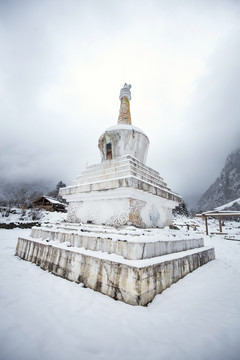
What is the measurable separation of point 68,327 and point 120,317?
26.0 inches

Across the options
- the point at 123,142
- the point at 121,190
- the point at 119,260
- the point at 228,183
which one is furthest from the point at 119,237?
the point at 228,183

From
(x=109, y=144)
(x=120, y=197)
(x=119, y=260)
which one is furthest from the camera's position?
(x=109, y=144)

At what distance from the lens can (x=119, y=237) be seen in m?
3.19

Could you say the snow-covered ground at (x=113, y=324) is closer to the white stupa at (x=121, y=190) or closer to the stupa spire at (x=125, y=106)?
the white stupa at (x=121, y=190)

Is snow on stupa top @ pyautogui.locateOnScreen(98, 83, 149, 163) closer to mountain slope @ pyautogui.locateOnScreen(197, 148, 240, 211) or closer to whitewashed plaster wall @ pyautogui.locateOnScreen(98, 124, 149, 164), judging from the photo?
whitewashed plaster wall @ pyautogui.locateOnScreen(98, 124, 149, 164)

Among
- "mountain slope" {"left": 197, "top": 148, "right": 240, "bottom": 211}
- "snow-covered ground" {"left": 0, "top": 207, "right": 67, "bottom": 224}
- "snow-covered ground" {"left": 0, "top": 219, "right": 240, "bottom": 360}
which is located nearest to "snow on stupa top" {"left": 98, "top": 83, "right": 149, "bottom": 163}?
"snow-covered ground" {"left": 0, "top": 219, "right": 240, "bottom": 360}

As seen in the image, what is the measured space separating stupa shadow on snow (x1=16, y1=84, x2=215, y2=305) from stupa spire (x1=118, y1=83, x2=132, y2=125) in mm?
61

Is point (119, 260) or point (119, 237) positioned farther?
point (119, 237)

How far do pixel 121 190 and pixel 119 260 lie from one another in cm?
192

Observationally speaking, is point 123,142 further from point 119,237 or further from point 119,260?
point 119,260

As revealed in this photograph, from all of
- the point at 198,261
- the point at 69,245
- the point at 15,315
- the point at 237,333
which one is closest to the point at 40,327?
the point at 15,315

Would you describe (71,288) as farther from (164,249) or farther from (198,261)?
(198,261)

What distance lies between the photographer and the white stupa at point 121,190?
14.4 ft

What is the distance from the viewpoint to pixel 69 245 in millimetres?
3988
